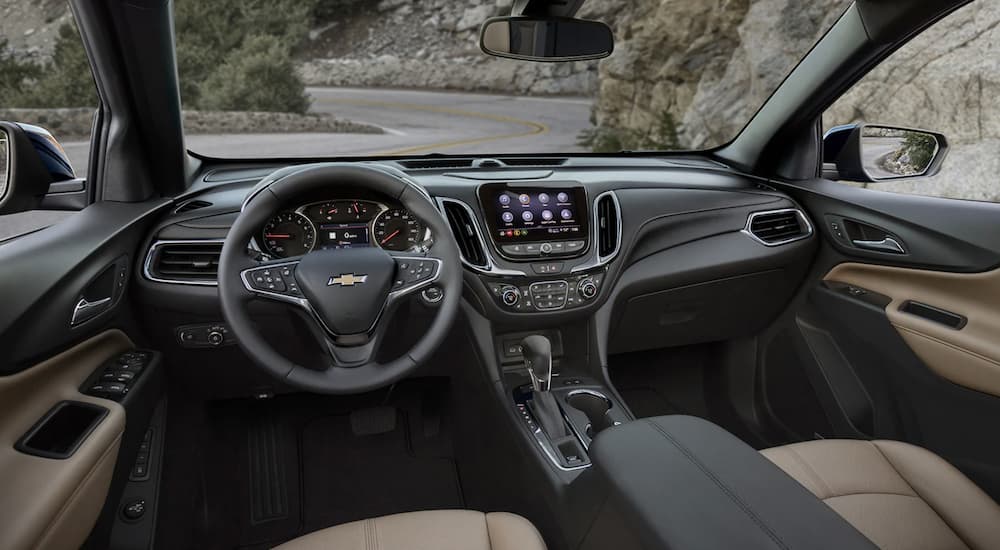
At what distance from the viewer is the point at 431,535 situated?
5.08 feet

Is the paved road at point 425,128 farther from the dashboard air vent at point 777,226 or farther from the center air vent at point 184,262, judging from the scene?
the dashboard air vent at point 777,226

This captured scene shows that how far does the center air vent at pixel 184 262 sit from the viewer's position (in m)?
2.07

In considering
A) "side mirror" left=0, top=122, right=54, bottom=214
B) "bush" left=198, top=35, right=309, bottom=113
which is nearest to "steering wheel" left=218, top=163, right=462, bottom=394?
"side mirror" left=0, top=122, right=54, bottom=214

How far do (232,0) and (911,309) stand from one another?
4.82m

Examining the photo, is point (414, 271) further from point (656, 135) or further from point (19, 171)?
point (656, 135)

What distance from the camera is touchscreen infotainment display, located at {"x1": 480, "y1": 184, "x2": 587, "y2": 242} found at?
2361 mm

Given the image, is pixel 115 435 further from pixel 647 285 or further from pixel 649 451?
pixel 647 285

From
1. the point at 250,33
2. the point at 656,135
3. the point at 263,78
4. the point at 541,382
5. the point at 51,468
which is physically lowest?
the point at 656,135

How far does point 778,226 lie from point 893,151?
18.3 inches

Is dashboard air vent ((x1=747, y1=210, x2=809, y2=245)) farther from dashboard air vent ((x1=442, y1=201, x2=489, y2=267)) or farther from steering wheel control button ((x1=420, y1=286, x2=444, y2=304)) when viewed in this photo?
steering wheel control button ((x1=420, y1=286, x2=444, y2=304))

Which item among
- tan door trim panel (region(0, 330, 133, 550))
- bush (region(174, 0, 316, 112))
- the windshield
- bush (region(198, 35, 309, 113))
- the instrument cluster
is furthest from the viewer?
bush (region(198, 35, 309, 113))

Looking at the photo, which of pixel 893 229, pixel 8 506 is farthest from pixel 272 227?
pixel 893 229

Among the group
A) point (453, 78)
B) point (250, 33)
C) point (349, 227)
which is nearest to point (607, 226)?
point (349, 227)

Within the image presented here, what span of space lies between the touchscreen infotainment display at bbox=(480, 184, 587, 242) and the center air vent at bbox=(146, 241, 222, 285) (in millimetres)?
881
